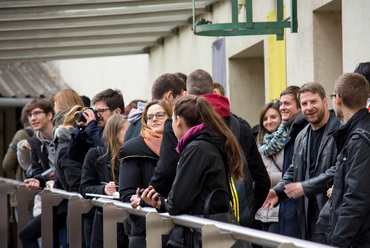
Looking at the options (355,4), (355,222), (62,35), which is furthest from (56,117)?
(62,35)

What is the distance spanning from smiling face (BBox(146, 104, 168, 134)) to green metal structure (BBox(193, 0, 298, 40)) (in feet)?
8.53

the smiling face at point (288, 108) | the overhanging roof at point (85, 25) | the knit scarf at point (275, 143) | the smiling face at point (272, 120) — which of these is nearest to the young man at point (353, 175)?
the smiling face at point (288, 108)

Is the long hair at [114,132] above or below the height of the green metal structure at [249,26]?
below

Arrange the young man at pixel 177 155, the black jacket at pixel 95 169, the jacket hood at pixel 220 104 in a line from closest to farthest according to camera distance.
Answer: the young man at pixel 177 155 → the jacket hood at pixel 220 104 → the black jacket at pixel 95 169

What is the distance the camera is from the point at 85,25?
1236 centimetres

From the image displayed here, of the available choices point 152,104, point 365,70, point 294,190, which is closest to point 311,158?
point 294,190

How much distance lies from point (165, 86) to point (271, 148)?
1.59 m

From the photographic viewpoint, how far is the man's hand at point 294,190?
534cm

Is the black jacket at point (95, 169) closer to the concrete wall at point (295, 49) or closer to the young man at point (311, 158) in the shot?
the young man at point (311, 158)

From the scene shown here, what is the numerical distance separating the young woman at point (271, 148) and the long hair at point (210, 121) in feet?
7.69

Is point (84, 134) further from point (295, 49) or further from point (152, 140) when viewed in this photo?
point (295, 49)

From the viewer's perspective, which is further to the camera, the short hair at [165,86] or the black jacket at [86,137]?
the black jacket at [86,137]

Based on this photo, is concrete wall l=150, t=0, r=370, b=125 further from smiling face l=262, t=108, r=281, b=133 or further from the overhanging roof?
smiling face l=262, t=108, r=281, b=133

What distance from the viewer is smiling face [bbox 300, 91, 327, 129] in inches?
219
